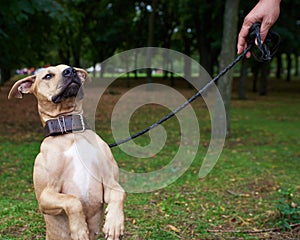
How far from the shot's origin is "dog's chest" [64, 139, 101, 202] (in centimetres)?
294

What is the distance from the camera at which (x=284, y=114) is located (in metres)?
19.3

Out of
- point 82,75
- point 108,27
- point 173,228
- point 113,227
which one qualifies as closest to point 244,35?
point 82,75

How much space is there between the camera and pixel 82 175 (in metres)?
2.95

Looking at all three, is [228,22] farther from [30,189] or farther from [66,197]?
[66,197]

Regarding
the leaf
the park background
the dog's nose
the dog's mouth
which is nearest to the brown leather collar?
the dog's mouth

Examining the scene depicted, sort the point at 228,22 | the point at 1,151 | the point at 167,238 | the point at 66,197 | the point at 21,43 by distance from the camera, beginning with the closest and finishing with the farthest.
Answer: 1. the point at 66,197
2. the point at 167,238
3. the point at 1,151
4. the point at 228,22
5. the point at 21,43

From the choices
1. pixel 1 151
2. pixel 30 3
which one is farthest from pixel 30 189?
pixel 30 3

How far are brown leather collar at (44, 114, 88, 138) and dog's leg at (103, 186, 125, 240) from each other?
0.51 meters

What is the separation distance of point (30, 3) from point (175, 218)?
674 cm

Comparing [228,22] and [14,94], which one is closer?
[14,94]

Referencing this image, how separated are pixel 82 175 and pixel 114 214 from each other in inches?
14.0

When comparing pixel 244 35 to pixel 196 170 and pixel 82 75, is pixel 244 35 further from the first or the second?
pixel 196 170

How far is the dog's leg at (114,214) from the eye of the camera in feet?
9.11

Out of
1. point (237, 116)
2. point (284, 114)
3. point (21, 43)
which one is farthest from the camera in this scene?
point (284, 114)
